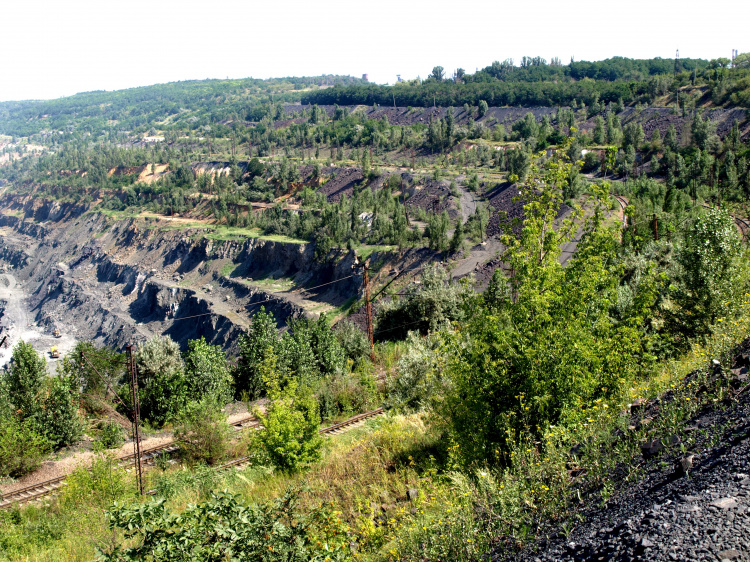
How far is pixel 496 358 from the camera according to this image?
8.52 metres

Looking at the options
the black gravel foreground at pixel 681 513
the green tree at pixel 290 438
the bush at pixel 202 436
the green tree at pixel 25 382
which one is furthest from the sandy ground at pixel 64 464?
the black gravel foreground at pixel 681 513

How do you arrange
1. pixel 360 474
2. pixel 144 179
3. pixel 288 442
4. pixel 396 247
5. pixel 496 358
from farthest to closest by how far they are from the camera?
pixel 144 179
pixel 396 247
pixel 288 442
pixel 360 474
pixel 496 358

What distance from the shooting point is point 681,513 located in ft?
16.1

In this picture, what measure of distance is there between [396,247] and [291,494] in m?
42.0

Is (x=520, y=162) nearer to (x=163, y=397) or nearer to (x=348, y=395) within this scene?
(x=348, y=395)

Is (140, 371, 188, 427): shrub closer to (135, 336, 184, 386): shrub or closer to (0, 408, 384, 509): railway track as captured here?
(135, 336, 184, 386): shrub

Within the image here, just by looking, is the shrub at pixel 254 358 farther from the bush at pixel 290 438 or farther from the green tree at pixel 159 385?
the bush at pixel 290 438

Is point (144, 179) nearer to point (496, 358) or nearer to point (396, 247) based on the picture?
point (396, 247)

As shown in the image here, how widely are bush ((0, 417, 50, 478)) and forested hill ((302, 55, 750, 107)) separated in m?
70.1

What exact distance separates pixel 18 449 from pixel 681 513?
18570mm

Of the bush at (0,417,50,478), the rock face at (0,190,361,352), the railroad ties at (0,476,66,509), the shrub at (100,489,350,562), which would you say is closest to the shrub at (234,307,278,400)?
the bush at (0,417,50,478)

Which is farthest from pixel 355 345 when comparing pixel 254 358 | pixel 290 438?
pixel 290 438

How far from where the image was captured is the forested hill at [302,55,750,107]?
68.1m

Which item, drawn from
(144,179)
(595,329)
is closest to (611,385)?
(595,329)
